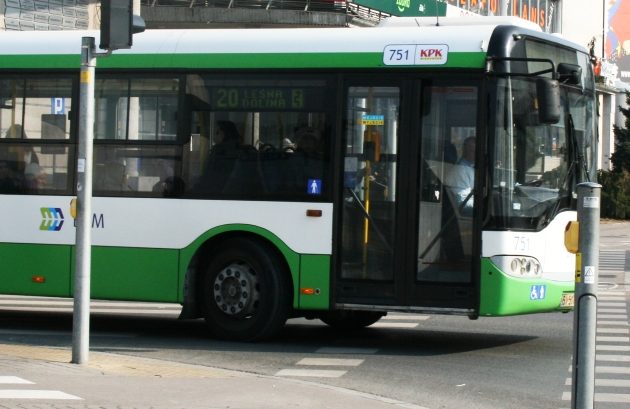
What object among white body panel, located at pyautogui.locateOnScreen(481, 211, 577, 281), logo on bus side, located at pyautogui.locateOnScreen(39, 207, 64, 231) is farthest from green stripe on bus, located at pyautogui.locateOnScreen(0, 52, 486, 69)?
white body panel, located at pyautogui.locateOnScreen(481, 211, 577, 281)

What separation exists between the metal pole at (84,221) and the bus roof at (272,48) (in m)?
2.53

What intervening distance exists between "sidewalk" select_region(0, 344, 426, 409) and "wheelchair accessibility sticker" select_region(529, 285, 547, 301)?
294 centimetres

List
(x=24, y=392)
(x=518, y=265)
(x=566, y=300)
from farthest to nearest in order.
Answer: (x=566, y=300), (x=518, y=265), (x=24, y=392)

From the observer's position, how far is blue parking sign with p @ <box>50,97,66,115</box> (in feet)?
46.5

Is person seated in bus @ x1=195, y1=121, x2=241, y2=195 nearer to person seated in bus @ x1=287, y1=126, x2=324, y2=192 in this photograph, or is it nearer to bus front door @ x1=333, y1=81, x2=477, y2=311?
person seated in bus @ x1=287, y1=126, x2=324, y2=192

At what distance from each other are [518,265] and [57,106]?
201 inches

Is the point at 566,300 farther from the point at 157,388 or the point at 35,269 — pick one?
the point at 35,269

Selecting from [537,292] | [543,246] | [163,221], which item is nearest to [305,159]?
[163,221]

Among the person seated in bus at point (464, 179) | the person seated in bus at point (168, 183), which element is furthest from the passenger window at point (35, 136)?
the person seated in bus at point (464, 179)

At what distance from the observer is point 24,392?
9.45m

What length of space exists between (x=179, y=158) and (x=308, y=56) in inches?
65.5

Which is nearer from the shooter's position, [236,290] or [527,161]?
[527,161]

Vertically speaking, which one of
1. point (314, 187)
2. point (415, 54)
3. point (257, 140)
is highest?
point (415, 54)

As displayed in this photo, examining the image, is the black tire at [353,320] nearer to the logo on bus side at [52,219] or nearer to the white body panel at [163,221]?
the white body panel at [163,221]
